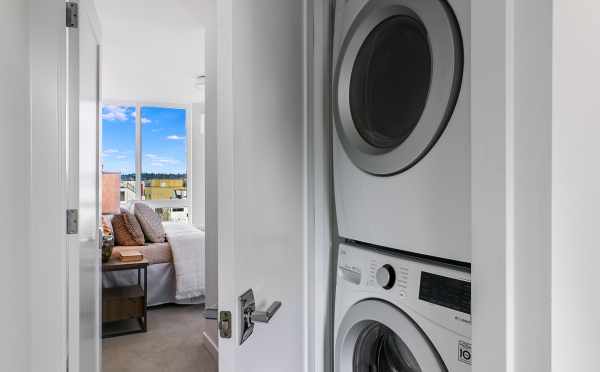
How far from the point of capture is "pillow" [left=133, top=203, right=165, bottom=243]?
390cm

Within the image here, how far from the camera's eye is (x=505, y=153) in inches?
26.6

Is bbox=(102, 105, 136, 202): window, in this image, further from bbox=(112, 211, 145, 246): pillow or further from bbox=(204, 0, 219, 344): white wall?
bbox=(204, 0, 219, 344): white wall

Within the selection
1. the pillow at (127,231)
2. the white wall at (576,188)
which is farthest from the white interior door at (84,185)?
the pillow at (127,231)

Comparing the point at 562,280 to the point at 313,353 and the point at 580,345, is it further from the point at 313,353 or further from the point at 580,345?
the point at 313,353

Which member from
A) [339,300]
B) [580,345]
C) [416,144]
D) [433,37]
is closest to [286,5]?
[433,37]

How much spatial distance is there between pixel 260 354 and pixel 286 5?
997 millimetres

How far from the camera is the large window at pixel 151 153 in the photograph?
6.13 meters

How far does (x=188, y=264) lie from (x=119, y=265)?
705 millimetres

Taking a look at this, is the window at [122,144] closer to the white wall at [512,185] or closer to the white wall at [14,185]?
the white wall at [14,185]

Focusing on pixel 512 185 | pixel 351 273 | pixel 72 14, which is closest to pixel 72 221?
pixel 72 14

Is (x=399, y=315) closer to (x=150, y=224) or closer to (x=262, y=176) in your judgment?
(x=262, y=176)

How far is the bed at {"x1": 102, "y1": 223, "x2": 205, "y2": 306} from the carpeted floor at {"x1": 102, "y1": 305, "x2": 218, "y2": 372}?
8.5 inches

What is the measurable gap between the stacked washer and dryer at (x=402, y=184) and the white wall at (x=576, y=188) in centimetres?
20

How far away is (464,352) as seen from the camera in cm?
84
